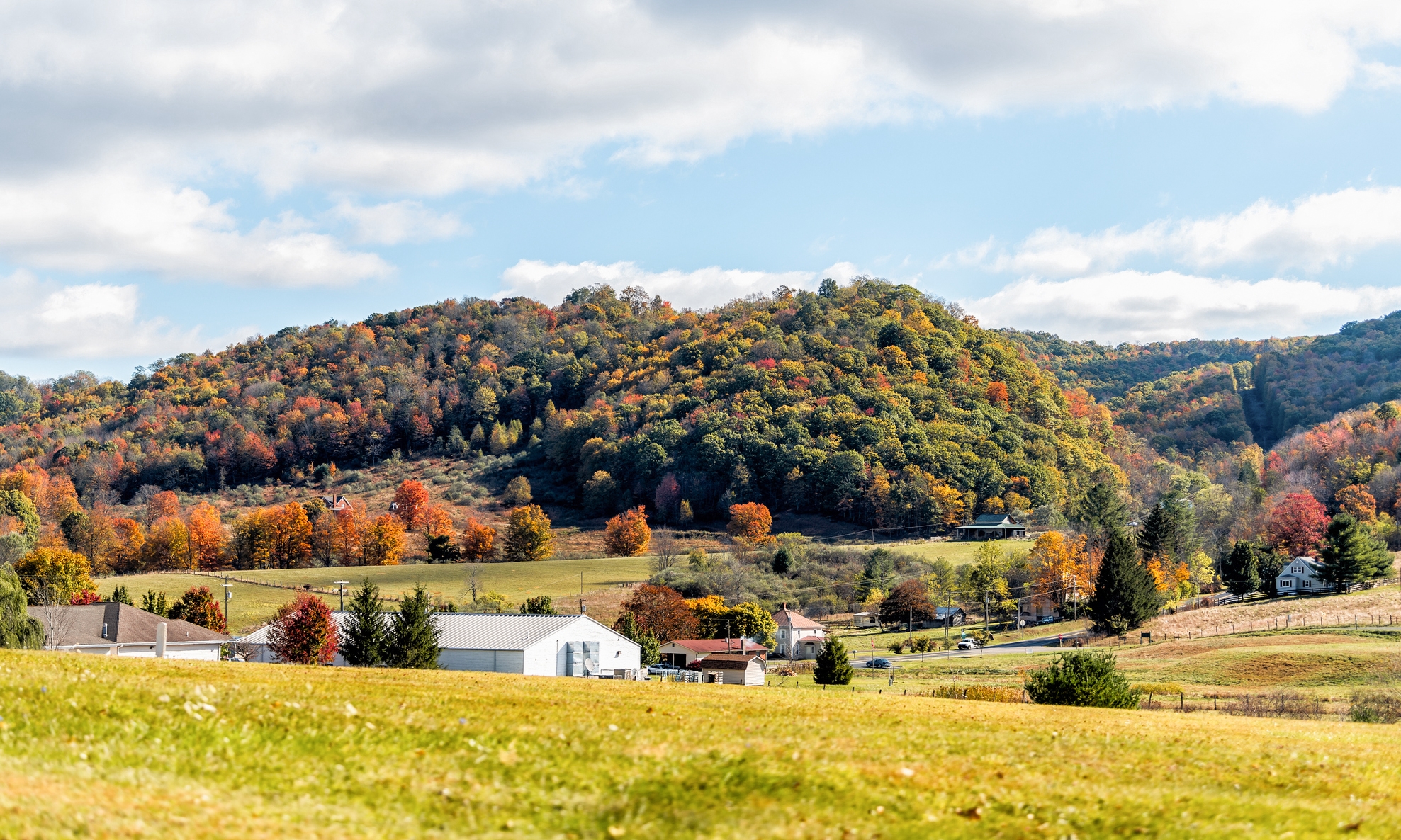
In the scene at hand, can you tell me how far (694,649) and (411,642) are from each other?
95.7 feet

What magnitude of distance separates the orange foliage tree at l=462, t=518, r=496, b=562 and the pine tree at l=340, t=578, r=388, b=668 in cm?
7143

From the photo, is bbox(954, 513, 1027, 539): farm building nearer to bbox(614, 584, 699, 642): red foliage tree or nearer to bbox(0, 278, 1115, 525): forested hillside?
bbox(0, 278, 1115, 525): forested hillside

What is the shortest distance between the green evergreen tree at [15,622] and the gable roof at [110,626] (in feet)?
21.8

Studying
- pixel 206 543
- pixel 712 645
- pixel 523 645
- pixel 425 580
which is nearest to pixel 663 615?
pixel 712 645

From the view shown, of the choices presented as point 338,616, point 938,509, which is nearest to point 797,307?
point 938,509

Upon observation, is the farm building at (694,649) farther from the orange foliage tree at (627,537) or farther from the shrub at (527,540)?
the shrub at (527,540)

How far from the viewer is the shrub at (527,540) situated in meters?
116

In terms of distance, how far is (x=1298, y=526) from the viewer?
106 metres

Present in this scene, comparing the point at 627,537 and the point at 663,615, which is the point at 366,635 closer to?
the point at 663,615

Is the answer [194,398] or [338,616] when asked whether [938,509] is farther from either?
[194,398]

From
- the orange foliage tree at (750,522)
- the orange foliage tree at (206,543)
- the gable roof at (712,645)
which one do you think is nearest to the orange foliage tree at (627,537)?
the orange foliage tree at (750,522)

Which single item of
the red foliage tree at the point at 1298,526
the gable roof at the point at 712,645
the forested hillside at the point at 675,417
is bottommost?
the gable roof at the point at 712,645

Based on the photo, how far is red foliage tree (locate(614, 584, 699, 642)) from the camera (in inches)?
2923

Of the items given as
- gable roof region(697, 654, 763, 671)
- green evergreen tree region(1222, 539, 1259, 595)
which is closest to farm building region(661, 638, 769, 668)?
gable roof region(697, 654, 763, 671)
